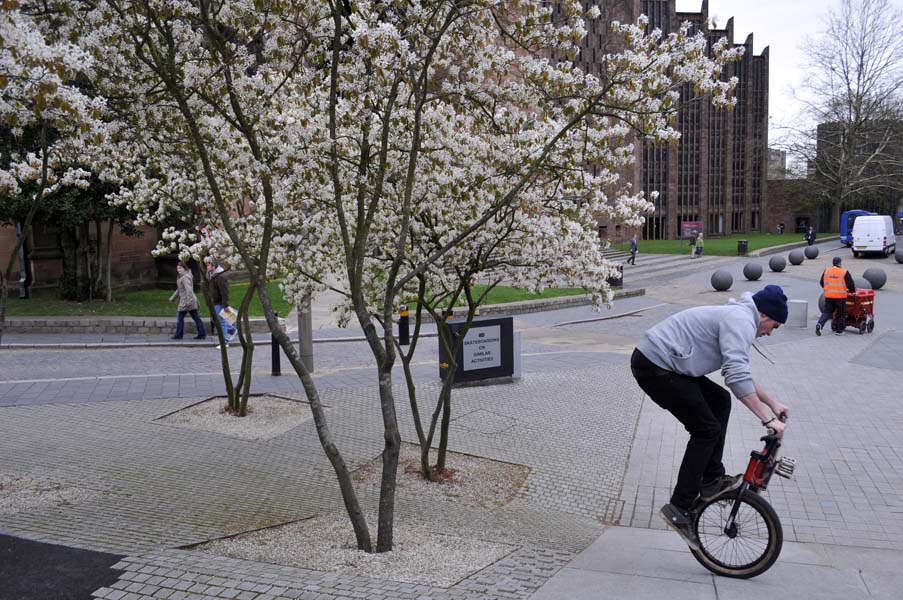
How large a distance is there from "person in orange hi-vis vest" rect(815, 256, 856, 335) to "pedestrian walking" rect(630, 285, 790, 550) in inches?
526

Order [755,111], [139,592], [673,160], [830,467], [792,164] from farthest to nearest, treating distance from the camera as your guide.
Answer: [755,111], [673,160], [792,164], [830,467], [139,592]

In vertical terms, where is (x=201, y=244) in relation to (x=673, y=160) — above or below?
below

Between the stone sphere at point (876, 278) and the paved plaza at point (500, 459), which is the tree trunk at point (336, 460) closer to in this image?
the paved plaza at point (500, 459)

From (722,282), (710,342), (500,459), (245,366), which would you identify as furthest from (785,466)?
(722,282)

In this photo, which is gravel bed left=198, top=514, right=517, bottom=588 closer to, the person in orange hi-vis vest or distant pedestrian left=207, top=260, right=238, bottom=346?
distant pedestrian left=207, top=260, right=238, bottom=346

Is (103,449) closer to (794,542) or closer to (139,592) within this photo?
(139,592)

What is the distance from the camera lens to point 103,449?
854 cm

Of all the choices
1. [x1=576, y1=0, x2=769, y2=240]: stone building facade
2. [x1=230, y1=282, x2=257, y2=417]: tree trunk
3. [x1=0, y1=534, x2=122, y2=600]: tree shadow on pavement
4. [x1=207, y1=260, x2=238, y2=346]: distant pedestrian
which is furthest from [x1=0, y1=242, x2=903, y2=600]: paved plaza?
[x1=576, y1=0, x2=769, y2=240]: stone building facade

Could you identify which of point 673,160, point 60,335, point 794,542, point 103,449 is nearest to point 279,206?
point 103,449

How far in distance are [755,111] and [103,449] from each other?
88023mm

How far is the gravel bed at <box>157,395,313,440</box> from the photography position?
9531 mm

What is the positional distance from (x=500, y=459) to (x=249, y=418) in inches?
131

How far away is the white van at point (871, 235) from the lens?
40.8m

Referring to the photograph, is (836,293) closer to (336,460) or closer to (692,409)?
(692,409)
